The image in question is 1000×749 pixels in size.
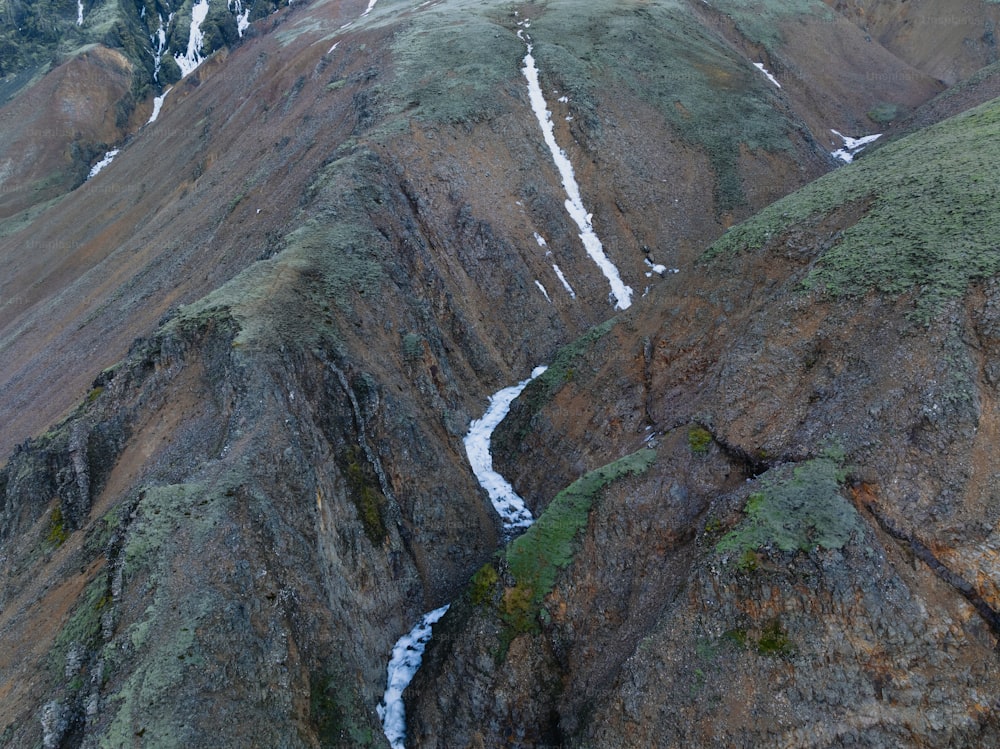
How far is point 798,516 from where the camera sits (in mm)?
14180

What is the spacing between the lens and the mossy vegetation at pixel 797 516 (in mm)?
13758

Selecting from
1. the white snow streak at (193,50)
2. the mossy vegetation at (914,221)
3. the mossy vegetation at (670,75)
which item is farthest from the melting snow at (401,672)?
the white snow streak at (193,50)

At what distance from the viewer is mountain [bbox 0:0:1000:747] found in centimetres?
1298

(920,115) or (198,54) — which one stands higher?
(198,54)

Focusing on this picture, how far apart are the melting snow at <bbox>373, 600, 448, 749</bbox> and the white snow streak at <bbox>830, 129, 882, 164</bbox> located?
137ft

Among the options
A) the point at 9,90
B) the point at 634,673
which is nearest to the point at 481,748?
the point at 634,673

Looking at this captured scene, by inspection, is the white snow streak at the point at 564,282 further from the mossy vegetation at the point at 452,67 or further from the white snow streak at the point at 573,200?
the mossy vegetation at the point at 452,67

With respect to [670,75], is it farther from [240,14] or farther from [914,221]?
[240,14]

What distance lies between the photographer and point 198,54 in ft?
289

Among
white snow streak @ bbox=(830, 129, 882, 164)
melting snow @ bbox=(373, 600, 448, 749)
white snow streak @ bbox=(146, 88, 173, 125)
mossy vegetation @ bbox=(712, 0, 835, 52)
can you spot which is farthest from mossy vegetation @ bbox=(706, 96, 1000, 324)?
white snow streak @ bbox=(146, 88, 173, 125)

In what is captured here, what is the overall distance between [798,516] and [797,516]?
0.02m

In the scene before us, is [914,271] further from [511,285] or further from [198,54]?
[198,54]

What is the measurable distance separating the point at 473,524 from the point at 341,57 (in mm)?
37822

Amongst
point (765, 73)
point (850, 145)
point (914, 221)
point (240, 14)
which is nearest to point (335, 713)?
point (914, 221)
